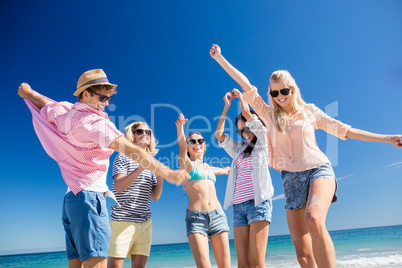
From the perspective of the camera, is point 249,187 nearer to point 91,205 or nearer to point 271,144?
point 271,144

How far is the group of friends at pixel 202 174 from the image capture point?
2598mm

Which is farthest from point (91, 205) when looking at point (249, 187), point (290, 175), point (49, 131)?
point (249, 187)

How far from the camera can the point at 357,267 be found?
16.3 metres

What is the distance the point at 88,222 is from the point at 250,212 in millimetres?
2817

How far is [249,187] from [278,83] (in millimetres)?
1845

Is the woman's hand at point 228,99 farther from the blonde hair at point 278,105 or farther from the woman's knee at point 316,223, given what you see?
the woman's knee at point 316,223

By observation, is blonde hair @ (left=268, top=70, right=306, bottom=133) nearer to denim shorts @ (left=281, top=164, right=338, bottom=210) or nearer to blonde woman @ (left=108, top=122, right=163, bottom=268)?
denim shorts @ (left=281, top=164, right=338, bottom=210)

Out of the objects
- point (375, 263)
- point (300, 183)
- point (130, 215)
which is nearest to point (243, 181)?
point (300, 183)

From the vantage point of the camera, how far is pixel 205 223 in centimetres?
479

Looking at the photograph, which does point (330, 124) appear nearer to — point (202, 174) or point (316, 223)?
point (316, 223)

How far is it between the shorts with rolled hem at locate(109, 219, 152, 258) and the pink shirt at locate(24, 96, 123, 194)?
2113 millimetres

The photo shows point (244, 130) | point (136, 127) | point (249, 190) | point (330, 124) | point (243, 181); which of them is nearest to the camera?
point (330, 124)

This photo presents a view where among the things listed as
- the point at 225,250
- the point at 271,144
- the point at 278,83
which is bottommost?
the point at 225,250

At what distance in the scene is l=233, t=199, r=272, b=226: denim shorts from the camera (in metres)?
4.70
